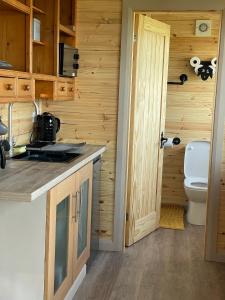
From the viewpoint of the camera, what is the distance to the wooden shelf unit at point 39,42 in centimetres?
262

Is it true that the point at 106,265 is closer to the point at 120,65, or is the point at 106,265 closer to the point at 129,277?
the point at 129,277

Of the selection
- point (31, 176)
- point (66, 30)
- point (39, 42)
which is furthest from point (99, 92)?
point (31, 176)

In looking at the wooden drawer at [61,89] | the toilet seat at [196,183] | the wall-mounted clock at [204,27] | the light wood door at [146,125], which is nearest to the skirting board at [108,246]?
the light wood door at [146,125]

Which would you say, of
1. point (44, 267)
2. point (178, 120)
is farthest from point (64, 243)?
point (178, 120)

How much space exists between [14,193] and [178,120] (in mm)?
3370

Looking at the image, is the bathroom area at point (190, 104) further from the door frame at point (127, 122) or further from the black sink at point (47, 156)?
the black sink at point (47, 156)

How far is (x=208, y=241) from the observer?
3.70 metres

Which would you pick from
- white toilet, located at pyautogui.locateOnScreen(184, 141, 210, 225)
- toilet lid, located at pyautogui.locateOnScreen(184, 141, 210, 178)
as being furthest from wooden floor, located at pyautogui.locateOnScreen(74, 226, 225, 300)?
toilet lid, located at pyautogui.locateOnScreen(184, 141, 210, 178)

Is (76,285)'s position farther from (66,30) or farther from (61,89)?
(66,30)

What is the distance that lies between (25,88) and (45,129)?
97 cm

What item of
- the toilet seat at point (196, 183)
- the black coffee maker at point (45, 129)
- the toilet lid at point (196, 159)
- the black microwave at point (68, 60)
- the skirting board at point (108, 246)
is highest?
the black microwave at point (68, 60)

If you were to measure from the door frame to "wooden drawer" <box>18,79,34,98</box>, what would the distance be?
109cm

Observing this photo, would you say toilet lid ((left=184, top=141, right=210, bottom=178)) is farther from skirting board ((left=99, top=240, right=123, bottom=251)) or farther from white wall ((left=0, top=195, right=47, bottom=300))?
white wall ((left=0, top=195, right=47, bottom=300))

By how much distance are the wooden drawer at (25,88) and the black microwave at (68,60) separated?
581 mm
